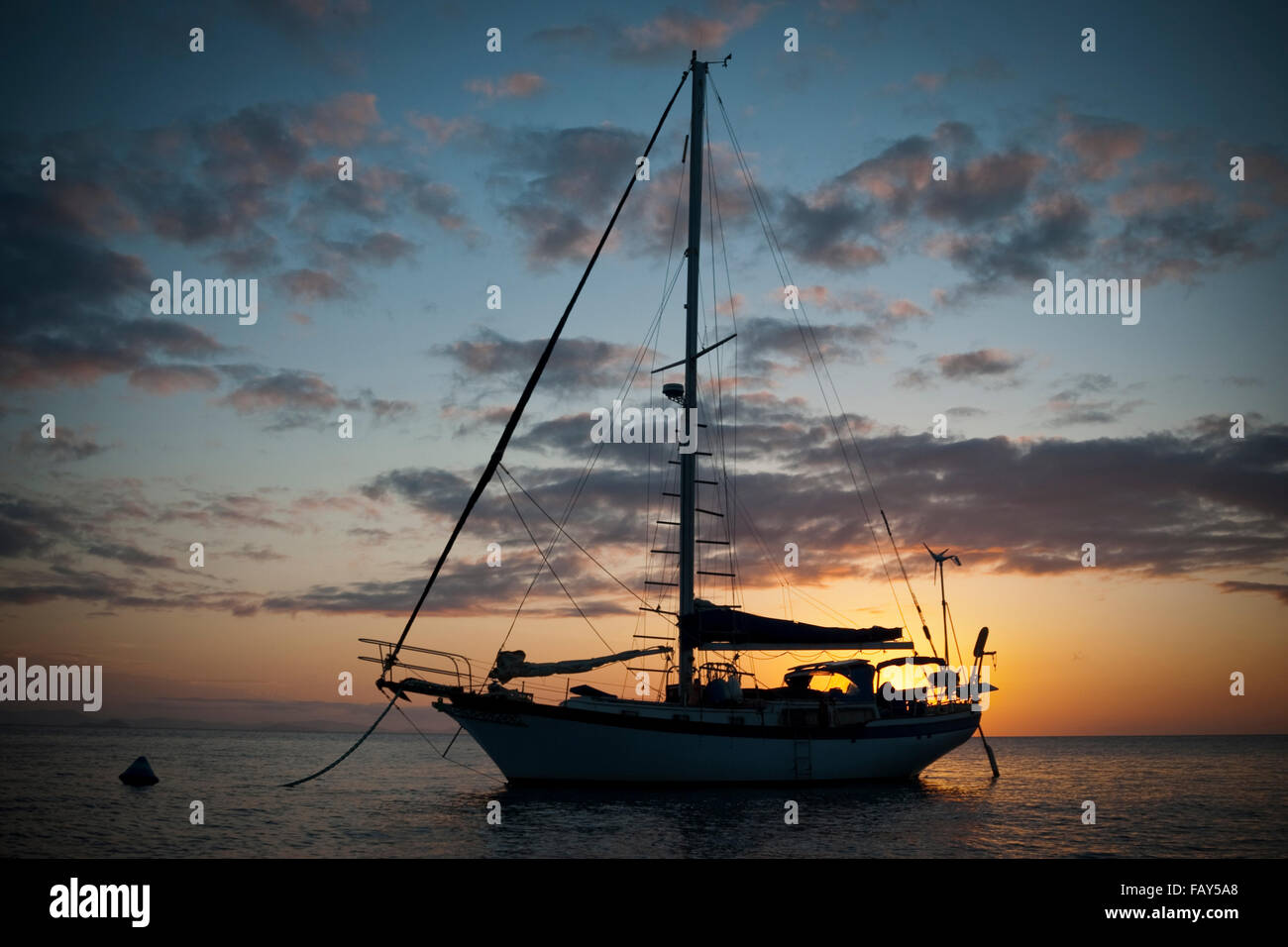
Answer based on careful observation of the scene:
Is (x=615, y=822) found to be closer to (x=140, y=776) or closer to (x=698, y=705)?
(x=698, y=705)

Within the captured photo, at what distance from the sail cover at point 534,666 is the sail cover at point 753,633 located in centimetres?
353

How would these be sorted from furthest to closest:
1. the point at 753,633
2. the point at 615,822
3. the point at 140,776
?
1. the point at 140,776
2. the point at 753,633
3. the point at 615,822

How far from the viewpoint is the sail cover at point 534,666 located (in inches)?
1454

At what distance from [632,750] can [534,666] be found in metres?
5.20

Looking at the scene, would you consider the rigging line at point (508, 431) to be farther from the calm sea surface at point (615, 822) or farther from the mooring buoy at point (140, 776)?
the mooring buoy at point (140, 776)

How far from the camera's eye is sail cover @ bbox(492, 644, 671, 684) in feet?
121

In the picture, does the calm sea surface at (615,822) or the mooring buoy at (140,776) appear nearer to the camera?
the calm sea surface at (615,822)

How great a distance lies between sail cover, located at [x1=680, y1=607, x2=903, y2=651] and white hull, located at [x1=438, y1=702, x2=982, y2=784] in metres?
3.44

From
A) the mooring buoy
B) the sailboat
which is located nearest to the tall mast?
the sailboat

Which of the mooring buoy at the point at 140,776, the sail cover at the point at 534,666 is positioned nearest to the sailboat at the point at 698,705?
the sail cover at the point at 534,666

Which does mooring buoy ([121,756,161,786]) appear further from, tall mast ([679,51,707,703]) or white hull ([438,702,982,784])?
tall mast ([679,51,707,703])

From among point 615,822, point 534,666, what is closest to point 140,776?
point 534,666

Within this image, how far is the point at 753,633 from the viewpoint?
4084cm
